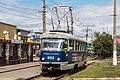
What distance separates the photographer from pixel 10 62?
40344 millimetres

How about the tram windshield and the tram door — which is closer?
the tram windshield

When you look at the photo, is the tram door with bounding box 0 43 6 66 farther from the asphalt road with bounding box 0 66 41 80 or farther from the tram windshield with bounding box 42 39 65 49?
the tram windshield with bounding box 42 39 65 49

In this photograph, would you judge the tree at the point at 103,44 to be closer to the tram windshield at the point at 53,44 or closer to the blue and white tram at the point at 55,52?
the blue and white tram at the point at 55,52

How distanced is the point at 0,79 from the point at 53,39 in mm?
4692

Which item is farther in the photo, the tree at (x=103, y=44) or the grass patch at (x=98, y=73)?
the tree at (x=103, y=44)

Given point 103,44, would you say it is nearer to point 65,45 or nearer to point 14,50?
point 14,50

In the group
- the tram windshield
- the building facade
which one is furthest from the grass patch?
the building facade

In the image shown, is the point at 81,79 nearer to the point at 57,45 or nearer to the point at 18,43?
the point at 57,45

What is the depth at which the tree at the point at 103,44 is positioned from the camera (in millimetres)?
77500

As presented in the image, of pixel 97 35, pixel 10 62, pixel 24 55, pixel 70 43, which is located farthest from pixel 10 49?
pixel 97 35

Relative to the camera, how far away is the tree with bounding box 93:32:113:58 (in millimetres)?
77500

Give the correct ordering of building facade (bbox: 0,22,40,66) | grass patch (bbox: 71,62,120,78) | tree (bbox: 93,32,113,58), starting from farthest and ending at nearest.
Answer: tree (bbox: 93,32,113,58), building facade (bbox: 0,22,40,66), grass patch (bbox: 71,62,120,78)

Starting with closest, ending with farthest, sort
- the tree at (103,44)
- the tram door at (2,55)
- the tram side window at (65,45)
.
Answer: the tram side window at (65,45)
the tram door at (2,55)
the tree at (103,44)

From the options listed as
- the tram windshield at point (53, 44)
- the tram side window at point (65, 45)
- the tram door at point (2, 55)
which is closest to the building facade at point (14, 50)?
the tram door at point (2, 55)
